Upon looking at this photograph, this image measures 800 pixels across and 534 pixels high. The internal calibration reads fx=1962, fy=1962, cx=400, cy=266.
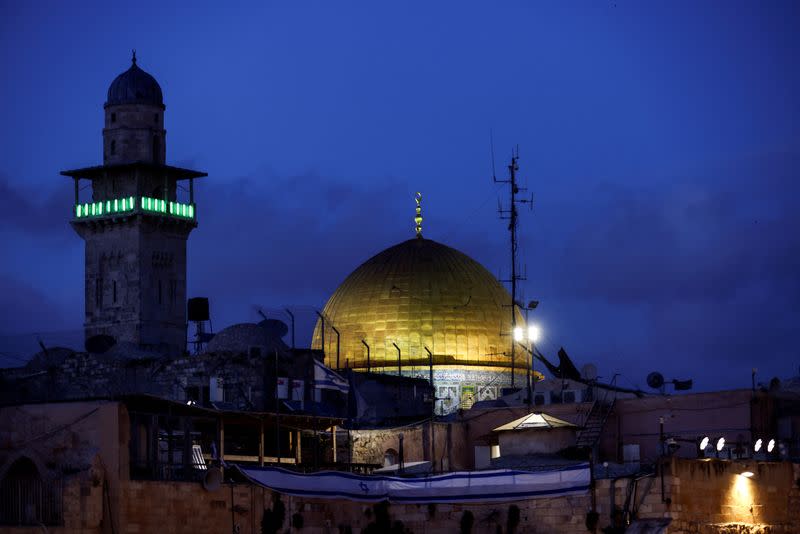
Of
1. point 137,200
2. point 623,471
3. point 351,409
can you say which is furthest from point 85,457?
point 137,200

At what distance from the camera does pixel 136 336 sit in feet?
208

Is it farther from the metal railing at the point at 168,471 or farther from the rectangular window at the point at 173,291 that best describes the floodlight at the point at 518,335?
the metal railing at the point at 168,471

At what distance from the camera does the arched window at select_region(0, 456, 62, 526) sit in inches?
1371

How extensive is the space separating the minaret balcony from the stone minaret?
0.11 feet

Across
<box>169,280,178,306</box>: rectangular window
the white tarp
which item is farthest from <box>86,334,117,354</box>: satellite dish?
the white tarp

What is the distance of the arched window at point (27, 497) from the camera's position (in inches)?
1371

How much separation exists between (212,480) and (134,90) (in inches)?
1144

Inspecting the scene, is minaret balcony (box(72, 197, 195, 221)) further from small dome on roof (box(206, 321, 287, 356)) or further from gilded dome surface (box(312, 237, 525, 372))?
small dome on roof (box(206, 321, 287, 356))

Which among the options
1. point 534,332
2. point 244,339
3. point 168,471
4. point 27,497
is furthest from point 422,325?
point 27,497

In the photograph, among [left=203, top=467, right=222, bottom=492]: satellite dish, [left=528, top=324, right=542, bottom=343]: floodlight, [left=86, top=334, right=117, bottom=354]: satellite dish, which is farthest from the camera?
[left=528, top=324, right=542, bottom=343]: floodlight

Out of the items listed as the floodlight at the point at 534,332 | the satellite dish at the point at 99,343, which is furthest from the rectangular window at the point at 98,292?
the floodlight at the point at 534,332

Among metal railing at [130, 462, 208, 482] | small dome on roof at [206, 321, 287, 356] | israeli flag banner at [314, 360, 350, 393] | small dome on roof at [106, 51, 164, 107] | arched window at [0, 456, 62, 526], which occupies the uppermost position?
small dome on roof at [106, 51, 164, 107]

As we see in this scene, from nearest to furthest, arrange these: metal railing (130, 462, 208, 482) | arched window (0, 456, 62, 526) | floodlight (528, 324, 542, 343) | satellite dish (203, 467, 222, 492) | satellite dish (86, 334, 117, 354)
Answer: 1. arched window (0, 456, 62, 526)
2. metal railing (130, 462, 208, 482)
3. satellite dish (203, 467, 222, 492)
4. satellite dish (86, 334, 117, 354)
5. floodlight (528, 324, 542, 343)

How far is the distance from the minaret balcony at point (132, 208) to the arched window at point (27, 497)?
28832 mm
